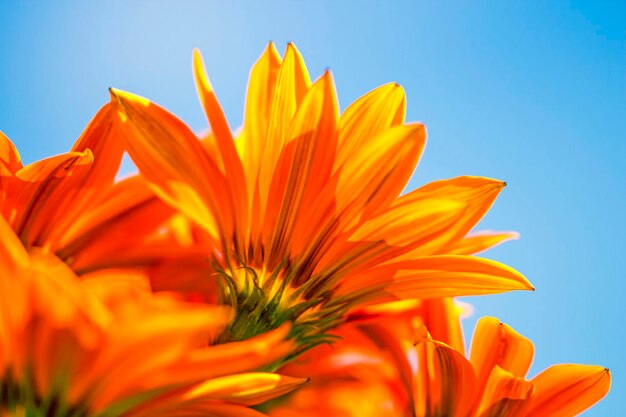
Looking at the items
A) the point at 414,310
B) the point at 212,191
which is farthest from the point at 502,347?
the point at 212,191

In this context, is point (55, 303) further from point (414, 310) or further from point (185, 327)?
point (414, 310)

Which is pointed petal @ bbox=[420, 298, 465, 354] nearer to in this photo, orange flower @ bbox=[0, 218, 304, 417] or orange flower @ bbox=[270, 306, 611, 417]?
orange flower @ bbox=[270, 306, 611, 417]

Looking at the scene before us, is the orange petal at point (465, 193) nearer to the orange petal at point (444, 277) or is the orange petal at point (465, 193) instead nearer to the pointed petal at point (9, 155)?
the orange petal at point (444, 277)

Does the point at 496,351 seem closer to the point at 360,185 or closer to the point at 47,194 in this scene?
the point at 360,185

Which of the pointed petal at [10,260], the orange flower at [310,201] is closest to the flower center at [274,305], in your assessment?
the orange flower at [310,201]

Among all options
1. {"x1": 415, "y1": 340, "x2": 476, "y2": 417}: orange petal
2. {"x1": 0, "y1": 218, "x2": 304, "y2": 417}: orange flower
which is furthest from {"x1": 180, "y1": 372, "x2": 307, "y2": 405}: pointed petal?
{"x1": 415, "y1": 340, "x2": 476, "y2": 417}: orange petal

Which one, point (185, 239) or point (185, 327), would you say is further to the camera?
point (185, 239)
